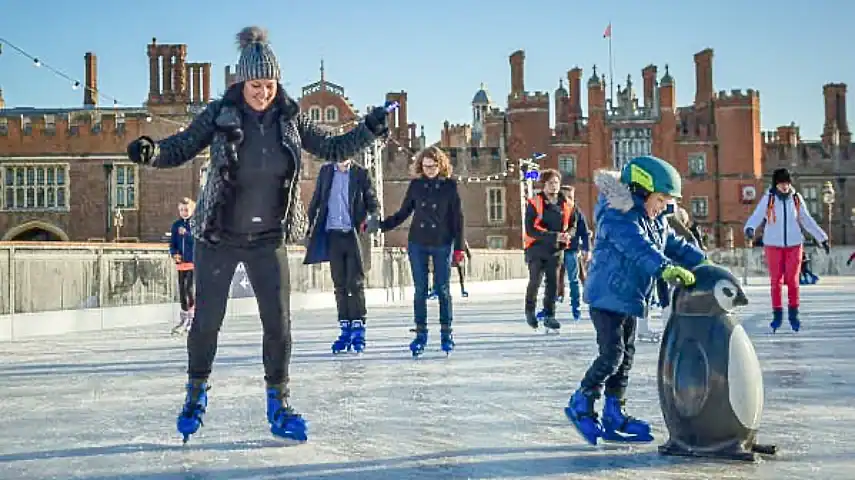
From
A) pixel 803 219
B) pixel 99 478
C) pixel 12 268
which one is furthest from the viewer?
pixel 12 268

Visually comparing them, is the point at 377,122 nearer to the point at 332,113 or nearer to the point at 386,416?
the point at 386,416

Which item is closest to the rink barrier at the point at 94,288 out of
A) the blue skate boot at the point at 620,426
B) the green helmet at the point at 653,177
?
the blue skate boot at the point at 620,426

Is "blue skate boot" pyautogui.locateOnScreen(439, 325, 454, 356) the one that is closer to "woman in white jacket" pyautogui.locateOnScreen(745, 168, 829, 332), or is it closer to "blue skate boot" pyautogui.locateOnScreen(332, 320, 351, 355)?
"blue skate boot" pyautogui.locateOnScreen(332, 320, 351, 355)

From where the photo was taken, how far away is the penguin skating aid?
3.54 meters

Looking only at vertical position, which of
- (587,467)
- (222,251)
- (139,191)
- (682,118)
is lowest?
(587,467)

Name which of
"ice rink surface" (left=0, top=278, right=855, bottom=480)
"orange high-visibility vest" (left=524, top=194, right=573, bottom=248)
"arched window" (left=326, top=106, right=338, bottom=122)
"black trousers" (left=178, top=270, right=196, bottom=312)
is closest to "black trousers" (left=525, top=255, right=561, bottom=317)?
"orange high-visibility vest" (left=524, top=194, right=573, bottom=248)

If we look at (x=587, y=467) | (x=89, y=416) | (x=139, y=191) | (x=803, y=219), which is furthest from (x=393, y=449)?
(x=139, y=191)

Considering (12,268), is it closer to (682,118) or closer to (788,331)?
(788,331)

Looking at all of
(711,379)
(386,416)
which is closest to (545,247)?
(386,416)

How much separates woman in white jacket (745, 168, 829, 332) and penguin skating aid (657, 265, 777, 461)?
5.09 m

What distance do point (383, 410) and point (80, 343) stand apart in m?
5.44

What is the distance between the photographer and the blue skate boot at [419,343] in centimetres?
716

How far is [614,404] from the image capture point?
4008 millimetres

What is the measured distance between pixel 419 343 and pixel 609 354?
330cm
